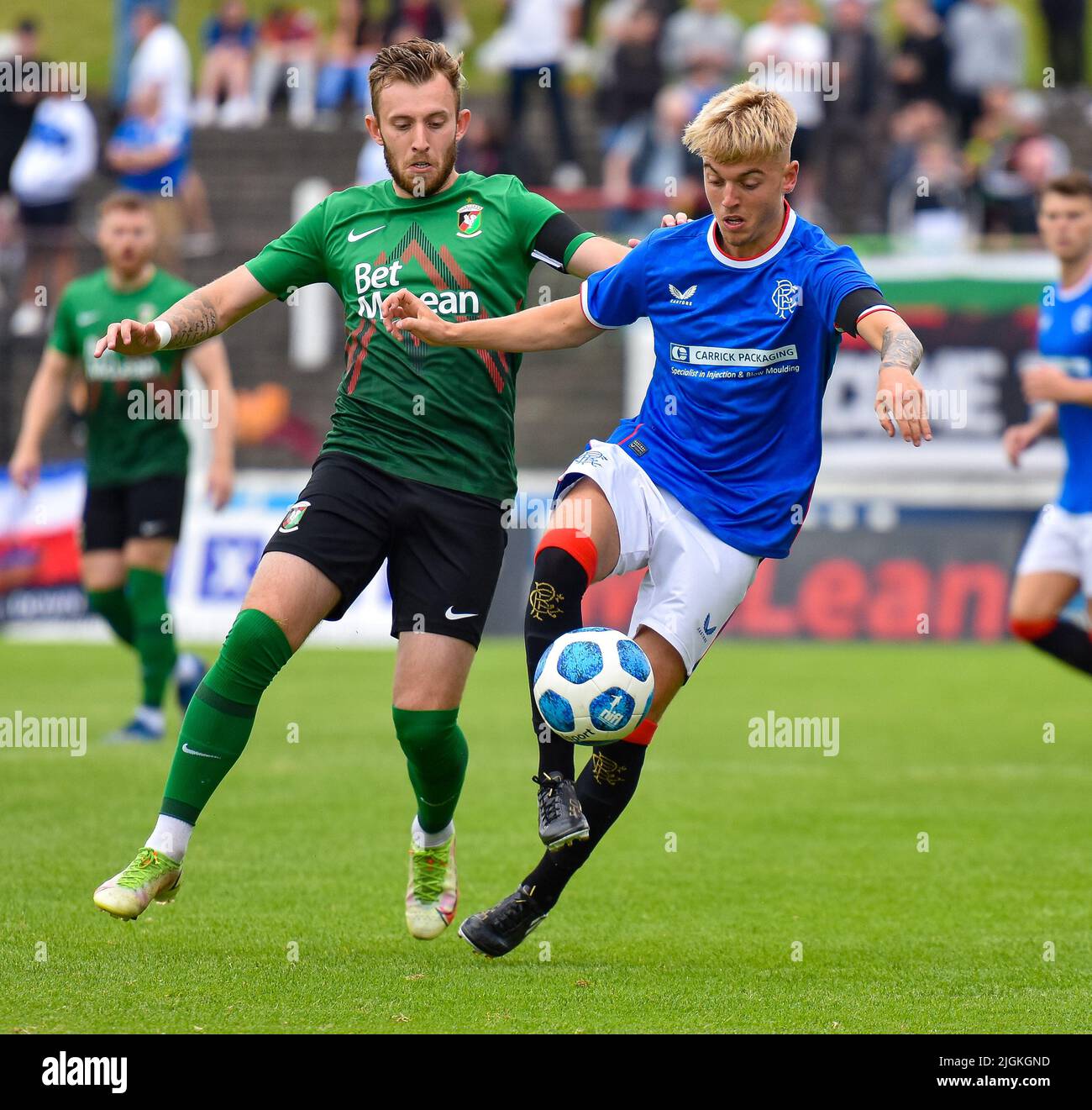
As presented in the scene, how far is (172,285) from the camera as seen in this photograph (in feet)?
34.4

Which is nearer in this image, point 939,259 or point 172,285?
point 172,285

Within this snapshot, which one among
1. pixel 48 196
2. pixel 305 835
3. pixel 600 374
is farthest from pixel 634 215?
pixel 305 835

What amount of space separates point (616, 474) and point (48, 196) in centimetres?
1551

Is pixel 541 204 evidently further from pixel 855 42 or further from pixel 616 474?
pixel 855 42

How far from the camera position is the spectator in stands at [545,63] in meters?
20.5

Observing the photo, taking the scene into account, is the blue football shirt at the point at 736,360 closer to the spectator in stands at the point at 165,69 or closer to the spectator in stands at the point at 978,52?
the spectator in stands at the point at 165,69

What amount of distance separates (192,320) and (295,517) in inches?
27.7

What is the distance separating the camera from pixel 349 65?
21.4 m

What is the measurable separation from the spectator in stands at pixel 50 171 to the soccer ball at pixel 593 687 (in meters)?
14.8

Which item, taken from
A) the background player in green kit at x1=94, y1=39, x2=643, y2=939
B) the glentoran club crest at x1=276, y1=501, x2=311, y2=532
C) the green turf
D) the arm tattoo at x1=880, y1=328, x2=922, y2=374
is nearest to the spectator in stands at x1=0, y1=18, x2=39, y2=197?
the green turf

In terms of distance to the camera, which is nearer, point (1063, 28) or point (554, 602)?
point (554, 602)

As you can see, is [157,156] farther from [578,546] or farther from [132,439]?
[578,546]

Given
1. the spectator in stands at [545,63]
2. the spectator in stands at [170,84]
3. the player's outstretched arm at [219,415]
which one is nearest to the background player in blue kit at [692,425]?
the player's outstretched arm at [219,415]

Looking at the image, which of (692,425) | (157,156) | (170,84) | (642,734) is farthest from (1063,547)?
(170,84)
